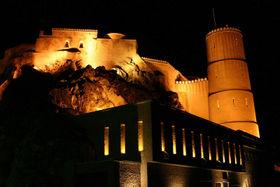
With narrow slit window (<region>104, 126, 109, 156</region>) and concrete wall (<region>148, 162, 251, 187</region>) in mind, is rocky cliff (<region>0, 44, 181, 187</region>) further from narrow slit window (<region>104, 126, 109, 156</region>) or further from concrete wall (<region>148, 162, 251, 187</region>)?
concrete wall (<region>148, 162, 251, 187</region>)

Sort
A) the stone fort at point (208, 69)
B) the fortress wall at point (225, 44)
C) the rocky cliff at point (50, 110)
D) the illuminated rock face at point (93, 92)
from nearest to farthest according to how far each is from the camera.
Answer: the rocky cliff at point (50, 110)
the illuminated rock face at point (93, 92)
the stone fort at point (208, 69)
the fortress wall at point (225, 44)

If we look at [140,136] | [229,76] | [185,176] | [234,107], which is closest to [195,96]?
[229,76]

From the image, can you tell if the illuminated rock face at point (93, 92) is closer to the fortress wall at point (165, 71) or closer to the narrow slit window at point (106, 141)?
the fortress wall at point (165, 71)

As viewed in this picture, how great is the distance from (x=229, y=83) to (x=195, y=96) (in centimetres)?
635

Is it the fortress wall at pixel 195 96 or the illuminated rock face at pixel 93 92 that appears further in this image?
the fortress wall at pixel 195 96

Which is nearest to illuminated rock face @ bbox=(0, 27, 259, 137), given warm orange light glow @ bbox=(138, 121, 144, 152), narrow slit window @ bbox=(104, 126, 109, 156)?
narrow slit window @ bbox=(104, 126, 109, 156)

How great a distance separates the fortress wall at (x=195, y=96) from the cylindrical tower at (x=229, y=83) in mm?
3007

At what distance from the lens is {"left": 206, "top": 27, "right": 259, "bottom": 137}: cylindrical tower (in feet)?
94.3

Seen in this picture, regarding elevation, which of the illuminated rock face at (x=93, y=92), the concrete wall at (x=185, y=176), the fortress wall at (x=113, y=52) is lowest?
the concrete wall at (x=185, y=176)

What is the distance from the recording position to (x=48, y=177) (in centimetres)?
1628

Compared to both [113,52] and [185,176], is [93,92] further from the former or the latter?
[185,176]

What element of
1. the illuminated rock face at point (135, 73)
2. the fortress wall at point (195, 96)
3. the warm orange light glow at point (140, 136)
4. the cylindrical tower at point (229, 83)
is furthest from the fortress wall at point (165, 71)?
the warm orange light glow at point (140, 136)

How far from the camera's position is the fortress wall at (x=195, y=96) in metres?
34.3

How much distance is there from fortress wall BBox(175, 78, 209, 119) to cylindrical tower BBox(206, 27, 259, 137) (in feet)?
9.87
